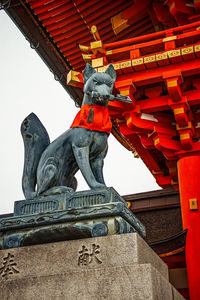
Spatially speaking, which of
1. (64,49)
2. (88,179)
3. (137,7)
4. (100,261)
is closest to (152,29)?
(137,7)

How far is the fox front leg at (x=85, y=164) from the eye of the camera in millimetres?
3383

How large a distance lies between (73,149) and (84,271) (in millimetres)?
1063

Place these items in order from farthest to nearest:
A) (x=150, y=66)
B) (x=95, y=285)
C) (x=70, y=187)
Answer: (x=150, y=66), (x=70, y=187), (x=95, y=285)

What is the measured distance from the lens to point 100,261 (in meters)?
2.91

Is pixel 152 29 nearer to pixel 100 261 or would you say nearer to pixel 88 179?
pixel 88 179

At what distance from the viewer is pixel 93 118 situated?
11.6 ft

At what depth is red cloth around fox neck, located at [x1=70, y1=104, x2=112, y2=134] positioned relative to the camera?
11.6ft

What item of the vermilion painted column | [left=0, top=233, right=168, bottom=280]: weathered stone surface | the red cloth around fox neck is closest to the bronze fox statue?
the red cloth around fox neck

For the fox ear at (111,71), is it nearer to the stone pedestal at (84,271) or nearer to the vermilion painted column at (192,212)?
the stone pedestal at (84,271)

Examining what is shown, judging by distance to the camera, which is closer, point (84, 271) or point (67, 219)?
point (84, 271)

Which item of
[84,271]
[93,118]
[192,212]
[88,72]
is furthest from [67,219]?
[192,212]

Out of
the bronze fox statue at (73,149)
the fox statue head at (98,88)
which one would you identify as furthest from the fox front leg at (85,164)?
the fox statue head at (98,88)

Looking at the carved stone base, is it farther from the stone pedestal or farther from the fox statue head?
the fox statue head

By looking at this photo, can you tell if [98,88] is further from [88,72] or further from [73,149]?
[73,149]
